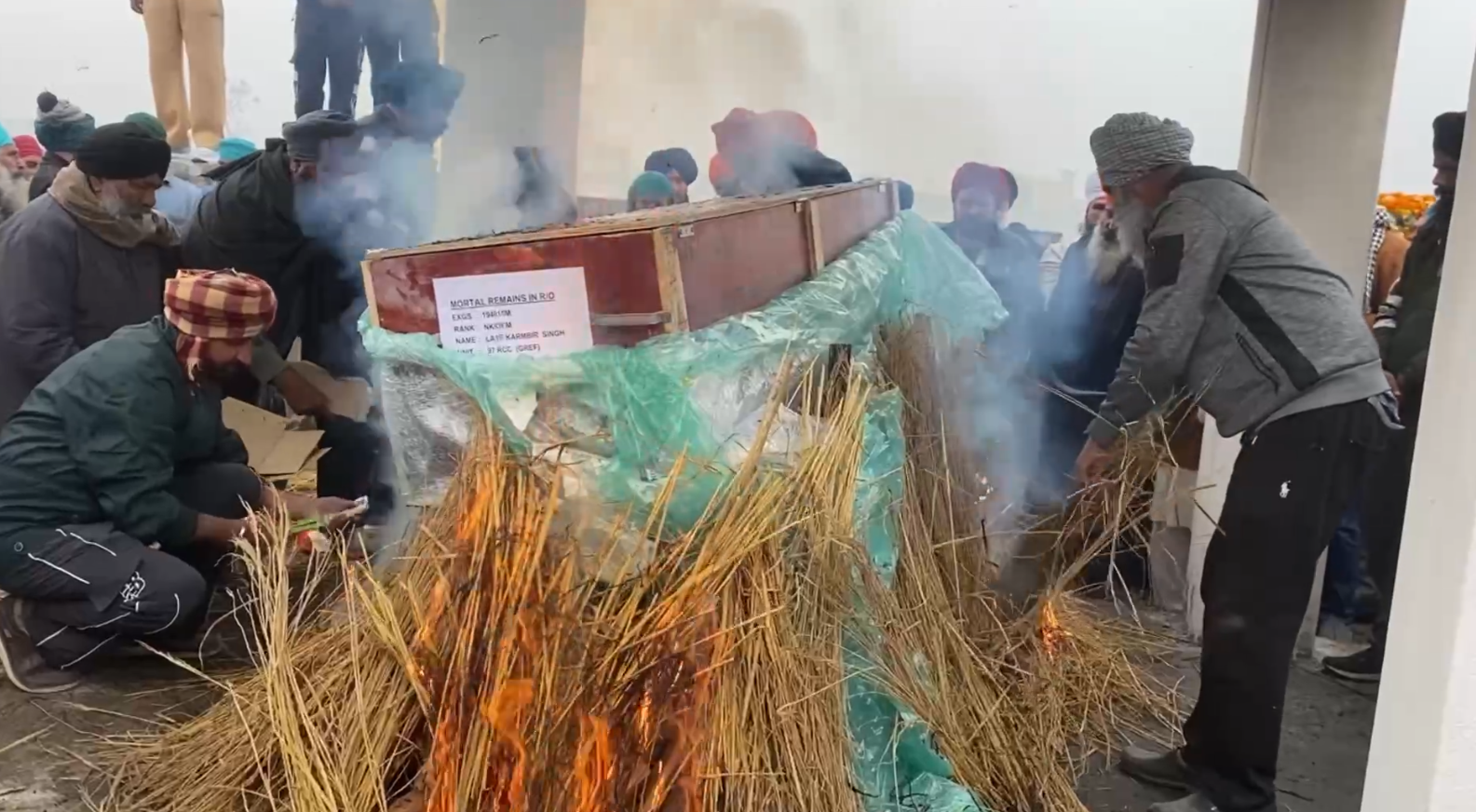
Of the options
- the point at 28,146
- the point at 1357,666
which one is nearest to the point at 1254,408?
the point at 1357,666

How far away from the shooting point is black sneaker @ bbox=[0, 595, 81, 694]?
9.89 ft

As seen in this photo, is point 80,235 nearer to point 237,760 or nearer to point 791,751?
point 237,760

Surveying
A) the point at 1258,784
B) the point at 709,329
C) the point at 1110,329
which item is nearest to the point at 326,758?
the point at 709,329

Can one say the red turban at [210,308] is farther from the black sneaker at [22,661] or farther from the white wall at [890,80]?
the white wall at [890,80]

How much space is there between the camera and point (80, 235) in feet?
11.9

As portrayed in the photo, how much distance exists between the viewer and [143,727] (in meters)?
2.84

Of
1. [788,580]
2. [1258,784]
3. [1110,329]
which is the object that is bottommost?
[1258,784]

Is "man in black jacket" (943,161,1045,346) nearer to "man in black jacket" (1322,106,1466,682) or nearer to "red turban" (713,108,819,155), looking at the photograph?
"red turban" (713,108,819,155)

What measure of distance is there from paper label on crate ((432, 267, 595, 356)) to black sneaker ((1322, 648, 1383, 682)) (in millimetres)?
2917

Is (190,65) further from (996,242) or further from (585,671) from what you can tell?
(585,671)

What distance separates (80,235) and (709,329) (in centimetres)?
262

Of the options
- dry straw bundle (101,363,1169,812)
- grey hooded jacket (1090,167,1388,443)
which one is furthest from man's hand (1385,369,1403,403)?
dry straw bundle (101,363,1169,812)

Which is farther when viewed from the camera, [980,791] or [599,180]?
[599,180]

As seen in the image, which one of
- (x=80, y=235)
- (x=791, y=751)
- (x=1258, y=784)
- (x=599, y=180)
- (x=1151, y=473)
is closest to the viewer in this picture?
(x=791, y=751)
